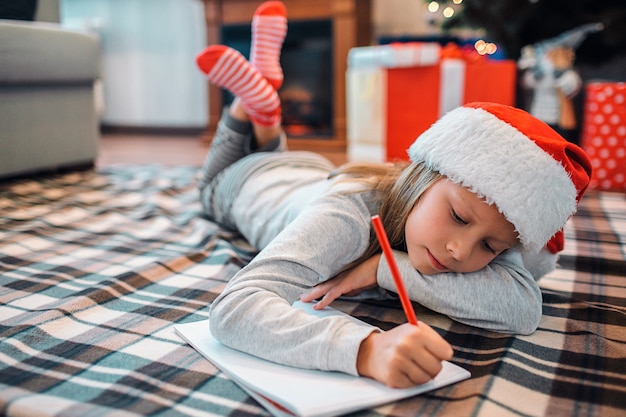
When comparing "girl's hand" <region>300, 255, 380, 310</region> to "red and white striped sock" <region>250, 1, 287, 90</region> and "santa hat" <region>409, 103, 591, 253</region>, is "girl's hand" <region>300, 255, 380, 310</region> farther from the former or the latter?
A: "red and white striped sock" <region>250, 1, 287, 90</region>

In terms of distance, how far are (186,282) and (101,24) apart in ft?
9.03

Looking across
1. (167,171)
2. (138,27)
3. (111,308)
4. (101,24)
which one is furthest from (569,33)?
(101,24)

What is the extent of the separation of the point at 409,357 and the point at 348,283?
0.24 m

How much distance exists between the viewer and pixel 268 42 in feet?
4.22

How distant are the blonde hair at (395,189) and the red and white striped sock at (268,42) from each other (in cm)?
53

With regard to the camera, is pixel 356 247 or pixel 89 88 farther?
pixel 89 88

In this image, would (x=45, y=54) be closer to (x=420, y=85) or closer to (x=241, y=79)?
(x=241, y=79)

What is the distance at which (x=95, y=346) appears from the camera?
653 millimetres

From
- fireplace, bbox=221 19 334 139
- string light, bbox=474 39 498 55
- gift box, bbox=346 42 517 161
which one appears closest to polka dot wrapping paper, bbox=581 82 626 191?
gift box, bbox=346 42 517 161

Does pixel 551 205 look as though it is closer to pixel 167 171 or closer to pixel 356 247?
pixel 356 247

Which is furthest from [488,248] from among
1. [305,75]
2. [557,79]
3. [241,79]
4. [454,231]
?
[305,75]

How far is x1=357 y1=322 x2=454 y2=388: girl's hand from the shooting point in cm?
52

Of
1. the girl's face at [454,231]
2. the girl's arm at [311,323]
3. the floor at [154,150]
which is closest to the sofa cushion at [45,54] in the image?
the floor at [154,150]

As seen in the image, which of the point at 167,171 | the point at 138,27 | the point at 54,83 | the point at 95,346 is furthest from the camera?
the point at 138,27
